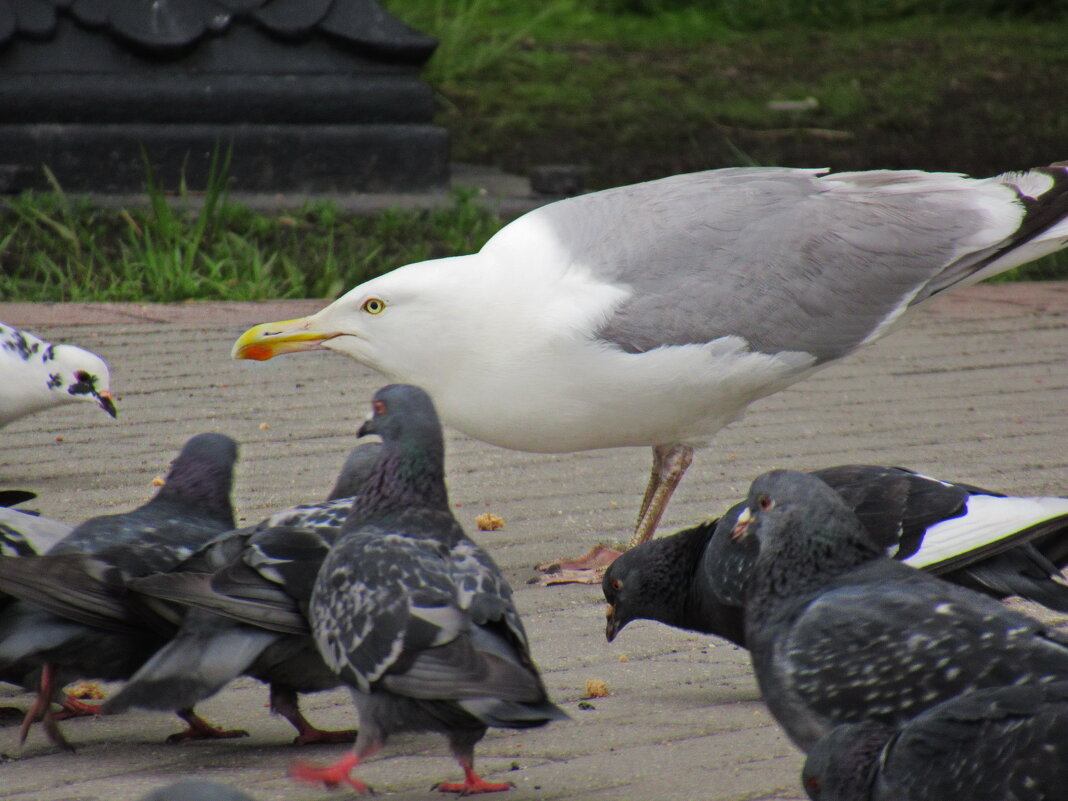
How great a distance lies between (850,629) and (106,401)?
10.9 ft

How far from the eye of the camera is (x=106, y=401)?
5461mm

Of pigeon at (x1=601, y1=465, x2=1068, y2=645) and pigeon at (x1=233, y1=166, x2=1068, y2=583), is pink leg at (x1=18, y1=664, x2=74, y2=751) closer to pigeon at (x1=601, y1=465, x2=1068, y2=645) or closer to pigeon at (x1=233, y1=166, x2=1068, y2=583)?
pigeon at (x1=601, y1=465, x2=1068, y2=645)

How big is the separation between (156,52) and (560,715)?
7078mm

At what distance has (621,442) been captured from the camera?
174 inches

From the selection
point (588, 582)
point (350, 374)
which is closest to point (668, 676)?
point (588, 582)

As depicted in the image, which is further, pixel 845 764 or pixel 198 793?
pixel 845 764

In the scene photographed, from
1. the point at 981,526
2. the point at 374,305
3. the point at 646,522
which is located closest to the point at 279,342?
the point at 374,305

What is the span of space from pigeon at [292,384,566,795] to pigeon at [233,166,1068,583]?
3.72 ft

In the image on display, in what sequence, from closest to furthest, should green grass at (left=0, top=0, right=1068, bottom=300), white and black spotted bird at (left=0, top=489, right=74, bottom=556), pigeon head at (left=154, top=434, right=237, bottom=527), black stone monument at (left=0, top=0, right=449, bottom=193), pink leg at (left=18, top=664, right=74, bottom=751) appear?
pink leg at (left=18, top=664, right=74, bottom=751) → white and black spotted bird at (left=0, top=489, right=74, bottom=556) → pigeon head at (left=154, top=434, right=237, bottom=527) → green grass at (left=0, top=0, right=1068, bottom=300) → black stone monument at (left=0, top=0, right=449, bottom=193)

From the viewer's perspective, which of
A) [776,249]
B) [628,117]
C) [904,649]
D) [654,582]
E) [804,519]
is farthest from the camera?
[628,117]

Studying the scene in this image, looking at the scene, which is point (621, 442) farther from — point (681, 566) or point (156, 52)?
point (156, 52)

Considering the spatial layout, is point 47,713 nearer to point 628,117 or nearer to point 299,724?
point 299,724

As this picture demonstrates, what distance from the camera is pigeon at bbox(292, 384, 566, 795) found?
272 cm

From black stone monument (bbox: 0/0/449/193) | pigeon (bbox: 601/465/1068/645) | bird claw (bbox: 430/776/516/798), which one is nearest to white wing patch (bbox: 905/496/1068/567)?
pigeon (bbox: 601/465/1068/645)
